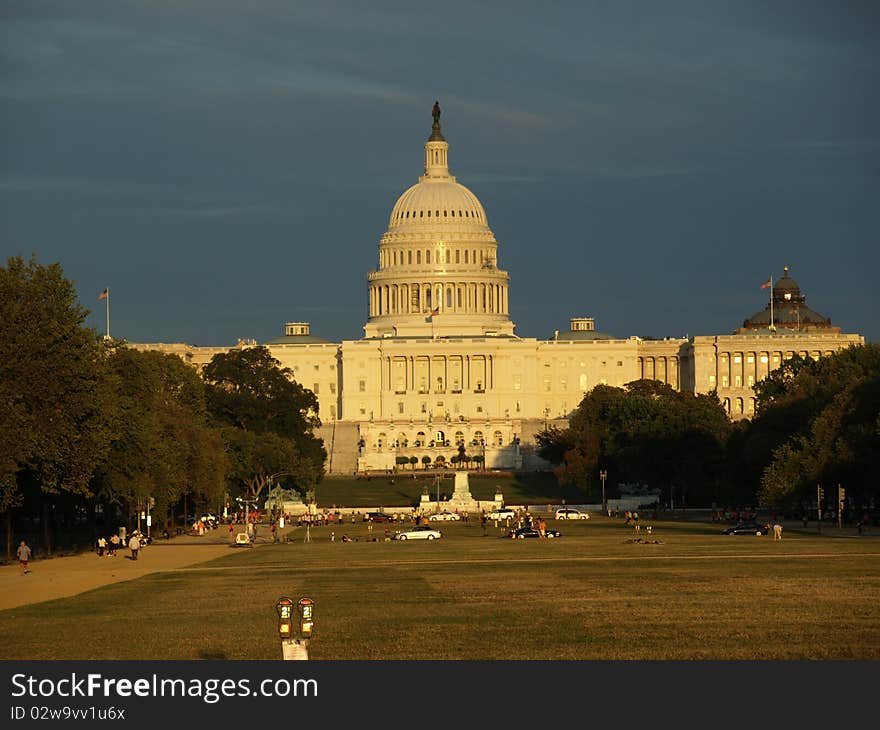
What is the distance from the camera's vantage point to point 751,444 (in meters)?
112

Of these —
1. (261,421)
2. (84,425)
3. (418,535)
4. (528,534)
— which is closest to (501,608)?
(84,425)

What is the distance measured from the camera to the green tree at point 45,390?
6147 centimetres

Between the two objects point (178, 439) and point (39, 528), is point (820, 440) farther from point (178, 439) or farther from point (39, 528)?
point (39, 528)

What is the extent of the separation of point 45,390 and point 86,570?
242 inches

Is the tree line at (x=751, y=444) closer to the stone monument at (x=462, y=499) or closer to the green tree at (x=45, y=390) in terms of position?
the stone monument at (x=462, y=499)

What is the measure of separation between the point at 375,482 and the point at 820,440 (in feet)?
243

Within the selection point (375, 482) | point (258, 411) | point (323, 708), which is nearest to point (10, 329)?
point (323, 708)

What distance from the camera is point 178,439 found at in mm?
96500

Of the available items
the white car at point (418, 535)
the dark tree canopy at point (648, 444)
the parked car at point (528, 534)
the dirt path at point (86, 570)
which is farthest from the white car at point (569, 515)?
the dirt path at point (86, 570)

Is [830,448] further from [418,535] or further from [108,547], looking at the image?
[108,547]

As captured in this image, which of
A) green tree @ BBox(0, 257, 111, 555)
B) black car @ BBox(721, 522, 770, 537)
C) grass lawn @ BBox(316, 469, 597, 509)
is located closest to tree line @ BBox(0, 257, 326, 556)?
green tree @ BBox(0, 257, 111, 555)

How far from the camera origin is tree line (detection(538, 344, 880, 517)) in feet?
306

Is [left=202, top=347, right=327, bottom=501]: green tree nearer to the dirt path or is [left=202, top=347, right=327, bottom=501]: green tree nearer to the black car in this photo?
the dirt path

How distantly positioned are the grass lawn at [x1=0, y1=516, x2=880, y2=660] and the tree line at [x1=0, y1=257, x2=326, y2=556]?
6375 millimetres
